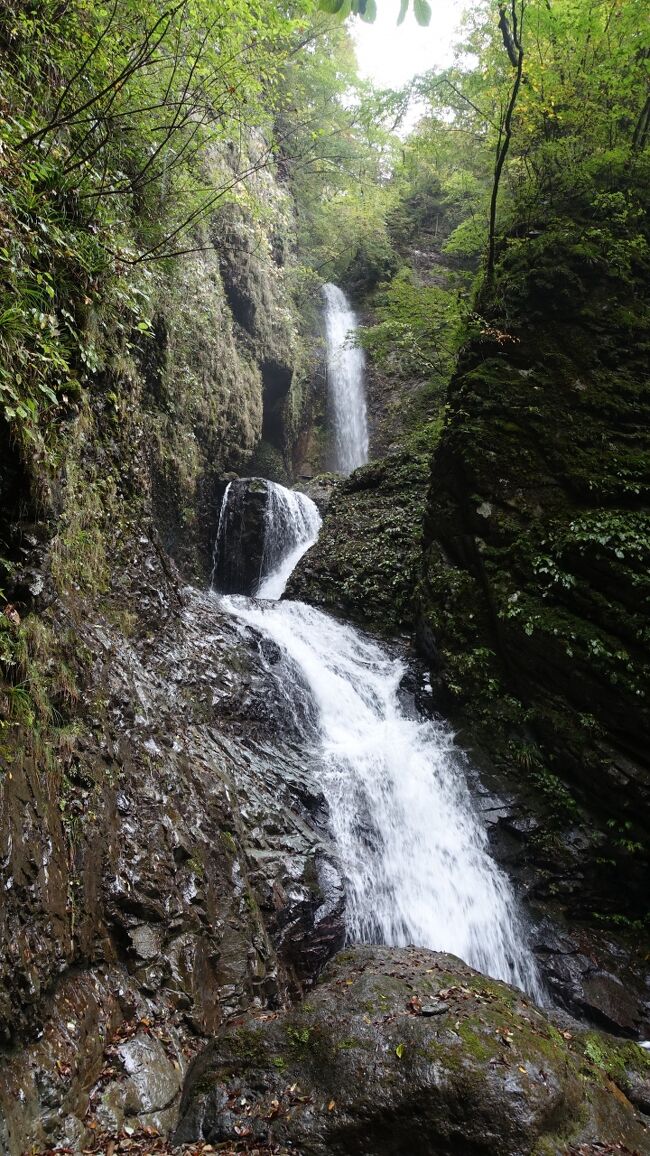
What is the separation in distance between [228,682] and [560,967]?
4751 mm

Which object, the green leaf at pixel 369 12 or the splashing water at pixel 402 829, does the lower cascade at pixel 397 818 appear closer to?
the splashing water at pixel 402 829

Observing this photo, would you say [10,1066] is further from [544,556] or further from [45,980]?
[544,556]

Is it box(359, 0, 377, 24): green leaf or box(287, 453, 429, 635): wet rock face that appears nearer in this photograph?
box(359, 0, 377, 24): green leaf

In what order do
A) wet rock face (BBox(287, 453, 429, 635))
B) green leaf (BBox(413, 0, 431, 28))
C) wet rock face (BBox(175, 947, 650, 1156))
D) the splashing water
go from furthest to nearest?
wet rock face (BBox(287, 453, 429, 635)), the splashing water, wet rock face (BBox(175, 947, 650, 1156)), green leaf (BBox(413, 0, 431, 28))

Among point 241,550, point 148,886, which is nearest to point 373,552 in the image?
point 241,550

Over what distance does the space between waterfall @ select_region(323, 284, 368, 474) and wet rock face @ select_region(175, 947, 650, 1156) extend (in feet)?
53.9

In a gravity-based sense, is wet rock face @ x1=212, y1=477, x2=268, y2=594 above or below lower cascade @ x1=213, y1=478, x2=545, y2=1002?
above

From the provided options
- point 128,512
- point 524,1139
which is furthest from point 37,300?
point 524,1139

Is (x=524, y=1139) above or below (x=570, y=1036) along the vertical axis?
above

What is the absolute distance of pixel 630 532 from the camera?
674cm

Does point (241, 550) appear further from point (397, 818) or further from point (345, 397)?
point (345, 397)

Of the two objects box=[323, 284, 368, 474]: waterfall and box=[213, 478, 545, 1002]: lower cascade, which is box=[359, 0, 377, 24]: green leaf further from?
box=[323, 284, 368, 474]: waterfall

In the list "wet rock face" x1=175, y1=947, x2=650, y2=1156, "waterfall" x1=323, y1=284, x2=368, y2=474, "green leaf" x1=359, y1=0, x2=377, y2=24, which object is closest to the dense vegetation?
"green leaf" x1=359, y1=0, x2=377, y2=24

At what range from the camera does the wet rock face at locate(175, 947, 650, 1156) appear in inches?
108
